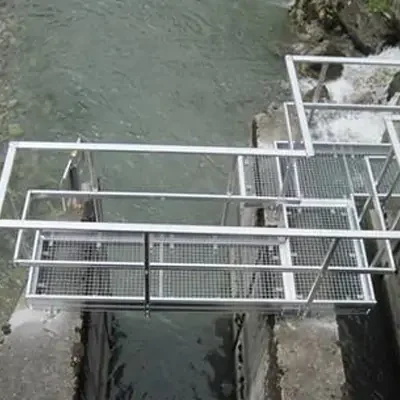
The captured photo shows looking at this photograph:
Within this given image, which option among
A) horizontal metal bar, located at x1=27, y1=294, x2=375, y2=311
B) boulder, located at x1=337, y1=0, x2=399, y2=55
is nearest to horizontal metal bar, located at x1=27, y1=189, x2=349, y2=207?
horizontal metal bar, located at x1=27, y1=294, x2=375, y2=311

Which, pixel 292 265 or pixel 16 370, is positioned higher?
pixel 292 265

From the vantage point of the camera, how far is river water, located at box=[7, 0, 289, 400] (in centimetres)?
1170

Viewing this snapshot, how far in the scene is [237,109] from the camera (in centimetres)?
1236

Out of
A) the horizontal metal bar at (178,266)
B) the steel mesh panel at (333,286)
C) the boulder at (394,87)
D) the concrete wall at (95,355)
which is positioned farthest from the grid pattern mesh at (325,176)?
the boulder at (394,87)

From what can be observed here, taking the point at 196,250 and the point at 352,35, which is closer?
the point at 196,250

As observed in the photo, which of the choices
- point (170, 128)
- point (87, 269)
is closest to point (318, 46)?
point (170, 128)

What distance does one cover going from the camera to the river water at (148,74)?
1170 centimetres

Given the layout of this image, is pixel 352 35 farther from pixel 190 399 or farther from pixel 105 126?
pixel 190 399

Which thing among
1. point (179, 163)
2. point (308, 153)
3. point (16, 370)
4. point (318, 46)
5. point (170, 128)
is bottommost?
point (16, 370)

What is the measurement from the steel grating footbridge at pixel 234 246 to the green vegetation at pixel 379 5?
6.44 meters

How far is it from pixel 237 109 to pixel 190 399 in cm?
576

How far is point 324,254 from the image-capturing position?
6.86 m

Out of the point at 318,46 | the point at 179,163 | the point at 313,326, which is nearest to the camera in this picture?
the point at 313,326

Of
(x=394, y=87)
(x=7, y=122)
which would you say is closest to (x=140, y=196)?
(x=7, y=122)
